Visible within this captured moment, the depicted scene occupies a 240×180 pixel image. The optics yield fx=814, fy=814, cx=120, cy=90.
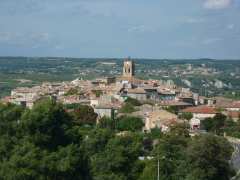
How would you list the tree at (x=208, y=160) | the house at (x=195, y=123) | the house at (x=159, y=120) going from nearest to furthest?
the tree at (x=208, y=160) < the house at (x=159, y=120) < the house at (x=195, y=123)

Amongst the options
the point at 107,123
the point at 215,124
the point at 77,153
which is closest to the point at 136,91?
the point at 215,124

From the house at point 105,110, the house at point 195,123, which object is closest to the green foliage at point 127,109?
the house at point 105,110

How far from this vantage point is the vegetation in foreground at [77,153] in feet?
85.7

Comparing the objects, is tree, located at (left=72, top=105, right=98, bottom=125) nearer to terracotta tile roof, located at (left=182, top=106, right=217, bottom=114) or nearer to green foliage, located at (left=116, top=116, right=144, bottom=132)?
green foliage, located at (left=116, top=116, right=144, bottom=132)

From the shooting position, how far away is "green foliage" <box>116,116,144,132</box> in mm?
62562

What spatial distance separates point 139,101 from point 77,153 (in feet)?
187

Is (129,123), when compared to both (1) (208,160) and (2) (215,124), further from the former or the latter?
(1) (208,160)

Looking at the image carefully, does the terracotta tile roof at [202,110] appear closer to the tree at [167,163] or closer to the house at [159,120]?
the house at [159,120]

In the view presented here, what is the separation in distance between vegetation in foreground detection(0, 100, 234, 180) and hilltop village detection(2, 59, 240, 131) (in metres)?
25.3

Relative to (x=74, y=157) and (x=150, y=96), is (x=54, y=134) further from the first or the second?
(x=150, y=96)

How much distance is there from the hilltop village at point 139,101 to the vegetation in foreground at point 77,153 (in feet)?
83.0

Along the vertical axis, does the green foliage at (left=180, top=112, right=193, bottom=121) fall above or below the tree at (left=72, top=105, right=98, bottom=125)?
below

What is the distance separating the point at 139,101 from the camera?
83.8 m

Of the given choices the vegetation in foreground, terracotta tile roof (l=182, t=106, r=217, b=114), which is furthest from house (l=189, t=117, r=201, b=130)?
the vegetation in foreground
